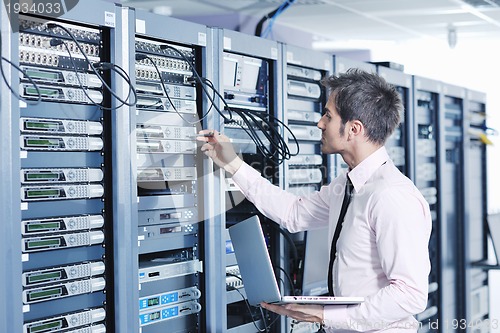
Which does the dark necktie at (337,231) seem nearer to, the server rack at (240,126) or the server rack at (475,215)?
the server rack at (240,126)

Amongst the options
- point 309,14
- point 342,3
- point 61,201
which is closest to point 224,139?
point 61,201

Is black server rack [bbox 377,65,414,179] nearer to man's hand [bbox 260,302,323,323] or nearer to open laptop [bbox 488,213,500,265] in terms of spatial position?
open laptop [bbox 488,213,500,265]

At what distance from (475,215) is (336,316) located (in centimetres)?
291

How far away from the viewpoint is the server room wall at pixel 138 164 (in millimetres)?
1830

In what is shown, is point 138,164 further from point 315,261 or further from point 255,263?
point 315,261

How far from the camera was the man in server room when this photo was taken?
205cm

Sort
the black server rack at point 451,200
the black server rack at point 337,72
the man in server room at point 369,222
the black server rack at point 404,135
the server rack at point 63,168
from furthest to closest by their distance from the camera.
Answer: the black server rack at point 451,200 → the black server rack at point 404,135 → the black server rack at point 337,72 → the man in server room at point 369,222 → the server rack at point 63,168

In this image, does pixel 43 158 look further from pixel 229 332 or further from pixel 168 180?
pixel 229 332

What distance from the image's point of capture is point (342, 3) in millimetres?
5629

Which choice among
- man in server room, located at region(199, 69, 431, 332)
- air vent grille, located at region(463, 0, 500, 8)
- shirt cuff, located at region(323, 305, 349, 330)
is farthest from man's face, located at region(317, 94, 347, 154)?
air vent grille, located at region(463, 0, 500, 8)

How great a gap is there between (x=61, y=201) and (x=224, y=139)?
621 millimetres

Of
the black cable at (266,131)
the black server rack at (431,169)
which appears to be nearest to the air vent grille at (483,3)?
the black server rack at (431,169)

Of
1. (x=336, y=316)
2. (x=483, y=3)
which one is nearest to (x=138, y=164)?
(x=336, y=316)

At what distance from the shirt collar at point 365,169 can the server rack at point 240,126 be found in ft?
1.47
